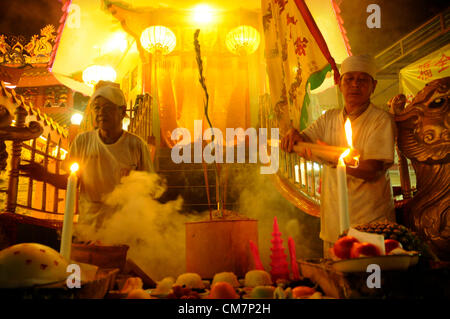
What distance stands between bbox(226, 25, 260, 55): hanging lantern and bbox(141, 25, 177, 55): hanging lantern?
176 centimetres

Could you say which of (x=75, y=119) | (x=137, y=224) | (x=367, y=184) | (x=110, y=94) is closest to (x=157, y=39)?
(x=110, y=94)

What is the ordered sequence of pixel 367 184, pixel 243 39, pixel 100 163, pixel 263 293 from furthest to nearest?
pixel 243 39
pixel 100 163
pixel 367 184
pixel 263 293

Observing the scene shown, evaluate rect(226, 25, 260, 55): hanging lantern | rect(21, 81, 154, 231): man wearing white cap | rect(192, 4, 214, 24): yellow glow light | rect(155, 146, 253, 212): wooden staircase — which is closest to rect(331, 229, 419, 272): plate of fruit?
rect(21, 81, 154, 231): man wearing white cap

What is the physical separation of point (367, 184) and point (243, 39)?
25.8 feet

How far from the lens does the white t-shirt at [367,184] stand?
197 centimetres

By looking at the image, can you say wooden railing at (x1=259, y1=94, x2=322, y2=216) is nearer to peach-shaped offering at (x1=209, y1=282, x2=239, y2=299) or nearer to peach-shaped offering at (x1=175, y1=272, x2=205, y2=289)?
peach-shaped offering at (x1=175, y1=272, x2=205, y2=289)

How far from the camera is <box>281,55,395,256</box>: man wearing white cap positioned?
1968mm

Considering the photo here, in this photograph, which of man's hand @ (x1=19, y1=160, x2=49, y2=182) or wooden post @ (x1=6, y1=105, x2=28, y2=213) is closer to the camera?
man's hand @ (x1=19, y1=160, x2=49, y2=182)

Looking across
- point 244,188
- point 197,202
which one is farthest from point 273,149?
point 197,202

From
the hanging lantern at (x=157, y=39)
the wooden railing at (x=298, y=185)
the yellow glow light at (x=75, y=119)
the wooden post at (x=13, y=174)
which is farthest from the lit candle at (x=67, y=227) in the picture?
the yellow glow light at (x=75, y=119)

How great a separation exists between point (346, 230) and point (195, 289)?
64 centimetres

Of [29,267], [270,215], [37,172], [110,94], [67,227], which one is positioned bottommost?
[29,267]

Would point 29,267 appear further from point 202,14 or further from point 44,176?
point 202,14

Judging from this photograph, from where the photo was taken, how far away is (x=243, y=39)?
9.02m
